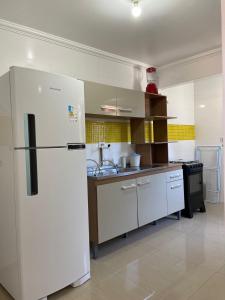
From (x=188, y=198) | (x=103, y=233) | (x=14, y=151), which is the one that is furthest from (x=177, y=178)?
(x=14, y=151)

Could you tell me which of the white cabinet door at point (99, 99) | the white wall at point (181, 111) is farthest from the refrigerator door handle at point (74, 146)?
the white wall at point (181, 111)

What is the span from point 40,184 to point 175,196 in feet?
7.51

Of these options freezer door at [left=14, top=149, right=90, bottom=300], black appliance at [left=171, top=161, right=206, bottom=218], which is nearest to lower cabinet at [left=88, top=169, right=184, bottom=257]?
black appliance at [left=171, top=161, right=206, bottom=218]

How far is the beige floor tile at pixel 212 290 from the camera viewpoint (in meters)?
1.83

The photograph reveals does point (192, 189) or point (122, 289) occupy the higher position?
point (192, 189)

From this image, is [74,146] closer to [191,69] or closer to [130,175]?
[130,175]

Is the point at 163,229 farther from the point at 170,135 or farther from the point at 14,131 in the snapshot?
the point at 14,131

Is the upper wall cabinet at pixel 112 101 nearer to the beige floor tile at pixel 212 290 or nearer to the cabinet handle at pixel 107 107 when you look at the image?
the cabinet handle at pixel 107 107

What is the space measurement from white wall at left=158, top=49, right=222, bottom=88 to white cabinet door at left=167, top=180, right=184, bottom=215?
159 cm

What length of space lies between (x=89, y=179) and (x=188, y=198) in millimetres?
1913

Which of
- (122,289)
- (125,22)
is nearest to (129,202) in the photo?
(122,289)

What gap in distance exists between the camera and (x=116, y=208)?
265 centimetres

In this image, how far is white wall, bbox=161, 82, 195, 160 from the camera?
4391mm

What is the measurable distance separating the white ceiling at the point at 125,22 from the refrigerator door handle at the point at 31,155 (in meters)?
1.14
